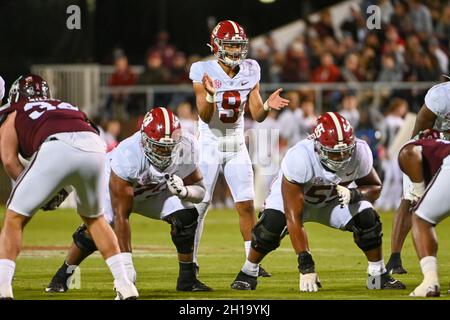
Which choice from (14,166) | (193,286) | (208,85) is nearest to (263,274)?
(193,286)

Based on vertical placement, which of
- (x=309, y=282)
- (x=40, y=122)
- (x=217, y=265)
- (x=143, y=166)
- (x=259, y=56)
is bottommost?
(x=217, y=265)

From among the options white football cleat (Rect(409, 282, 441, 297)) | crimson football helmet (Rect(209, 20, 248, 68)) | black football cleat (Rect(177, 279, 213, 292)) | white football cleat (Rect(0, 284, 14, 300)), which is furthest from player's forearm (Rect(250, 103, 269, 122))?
white football cleat (Rect(0, 284, 14, 300))

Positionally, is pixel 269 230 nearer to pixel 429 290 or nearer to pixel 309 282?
pixel 309 282

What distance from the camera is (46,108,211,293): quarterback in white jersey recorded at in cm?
723

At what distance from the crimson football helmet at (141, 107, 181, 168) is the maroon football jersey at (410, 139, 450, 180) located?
5.33ft

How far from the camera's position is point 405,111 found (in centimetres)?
1606

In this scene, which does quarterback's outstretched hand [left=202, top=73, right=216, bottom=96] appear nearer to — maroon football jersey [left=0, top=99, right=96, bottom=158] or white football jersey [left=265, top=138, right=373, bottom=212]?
white football jersey [left=265, top=138, right=373, bottom=212]

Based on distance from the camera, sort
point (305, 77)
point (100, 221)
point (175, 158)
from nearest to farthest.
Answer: point (100, 221) → point (175, 158) → point (305, 77)

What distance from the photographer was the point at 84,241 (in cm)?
744

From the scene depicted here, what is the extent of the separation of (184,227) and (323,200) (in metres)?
1.03
